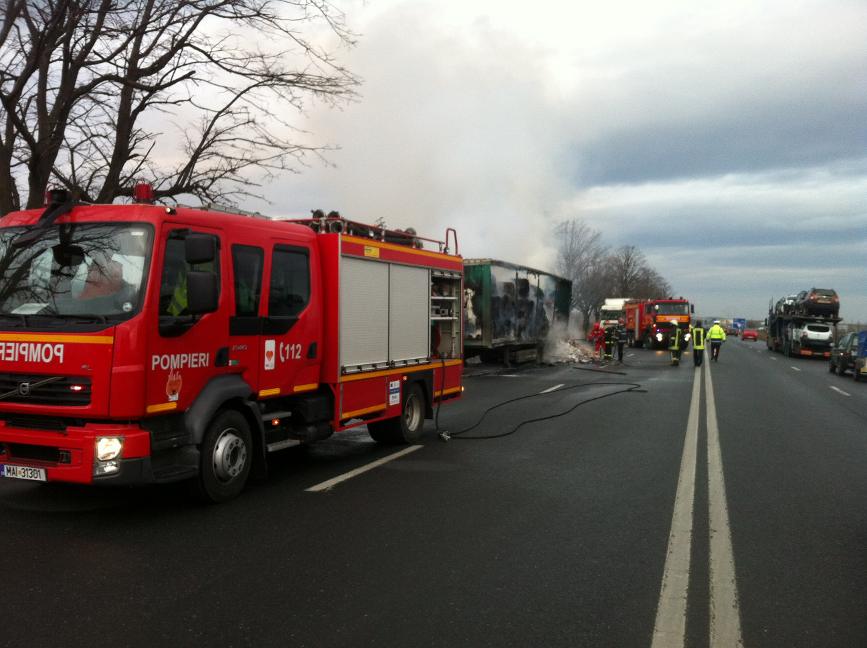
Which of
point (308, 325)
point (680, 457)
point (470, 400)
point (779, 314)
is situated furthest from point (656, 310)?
point (308, 325)

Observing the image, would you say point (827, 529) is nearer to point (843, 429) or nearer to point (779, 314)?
point (843, 429)

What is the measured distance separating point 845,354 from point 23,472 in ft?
78.1

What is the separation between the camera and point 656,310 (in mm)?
37812

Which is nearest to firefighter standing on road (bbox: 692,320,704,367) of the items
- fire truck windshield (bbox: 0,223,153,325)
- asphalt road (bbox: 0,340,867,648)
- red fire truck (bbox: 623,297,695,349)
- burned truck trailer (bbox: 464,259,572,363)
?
burned truck trailer (bbox: 464,259,572,363)

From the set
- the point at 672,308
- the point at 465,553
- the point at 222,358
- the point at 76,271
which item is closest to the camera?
the point at 465,553

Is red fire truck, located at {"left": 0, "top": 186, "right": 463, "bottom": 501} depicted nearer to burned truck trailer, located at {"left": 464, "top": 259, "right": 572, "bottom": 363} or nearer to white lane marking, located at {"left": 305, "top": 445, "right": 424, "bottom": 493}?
white lane marking, located at {"left": 305, "top": 445, "right": 424, "bottom": 493}

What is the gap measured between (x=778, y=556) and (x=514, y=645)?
2265 mm

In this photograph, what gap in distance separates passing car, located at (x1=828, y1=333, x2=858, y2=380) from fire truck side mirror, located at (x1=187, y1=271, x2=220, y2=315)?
72.6 ft

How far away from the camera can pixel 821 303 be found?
3481 cm

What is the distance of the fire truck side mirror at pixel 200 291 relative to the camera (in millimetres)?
5148

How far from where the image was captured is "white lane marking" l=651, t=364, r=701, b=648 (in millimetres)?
3494

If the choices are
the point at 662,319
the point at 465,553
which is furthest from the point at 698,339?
the point at 465,553

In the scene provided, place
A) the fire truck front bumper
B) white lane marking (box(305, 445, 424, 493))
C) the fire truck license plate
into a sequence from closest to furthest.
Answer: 1. the fire truck front bumper
2. the fire truck license plate
3. white lane marking (box(305, 445, 424, 493))

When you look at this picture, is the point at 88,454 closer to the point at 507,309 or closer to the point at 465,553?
the point at 465,553
